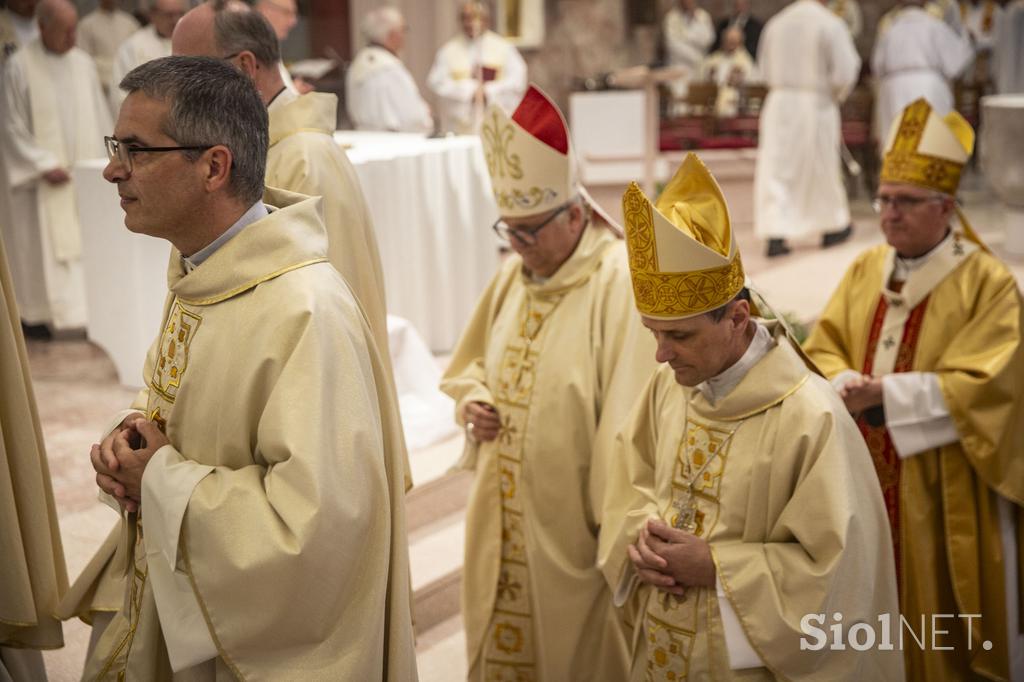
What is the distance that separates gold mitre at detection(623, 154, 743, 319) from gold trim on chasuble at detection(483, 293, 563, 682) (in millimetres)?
918

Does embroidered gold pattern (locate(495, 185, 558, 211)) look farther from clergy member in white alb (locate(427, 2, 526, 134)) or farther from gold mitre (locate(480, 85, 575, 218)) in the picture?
clergy member in white alb (locate(427, 2, 526, 134))

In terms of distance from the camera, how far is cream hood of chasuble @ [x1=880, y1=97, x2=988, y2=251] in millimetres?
3629

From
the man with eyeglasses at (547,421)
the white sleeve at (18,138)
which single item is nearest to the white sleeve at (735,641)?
the man with eyeglasses at (547,421)

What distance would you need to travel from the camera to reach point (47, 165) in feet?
24.0

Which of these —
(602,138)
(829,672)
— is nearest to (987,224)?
(602,138)

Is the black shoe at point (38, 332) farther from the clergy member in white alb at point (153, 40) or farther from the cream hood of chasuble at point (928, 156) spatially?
the cream hood of chasuble at point (928, 156)

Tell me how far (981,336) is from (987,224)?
894cm

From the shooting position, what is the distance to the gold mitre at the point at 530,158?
3.37 m

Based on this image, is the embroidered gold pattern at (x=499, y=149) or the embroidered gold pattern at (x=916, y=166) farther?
the embroidered gold pattern at (x=916, y=166)

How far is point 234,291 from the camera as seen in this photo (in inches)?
82.0

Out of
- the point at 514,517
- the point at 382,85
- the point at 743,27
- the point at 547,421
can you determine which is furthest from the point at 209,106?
the point at 743,27

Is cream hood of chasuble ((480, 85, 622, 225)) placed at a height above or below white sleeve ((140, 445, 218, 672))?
above

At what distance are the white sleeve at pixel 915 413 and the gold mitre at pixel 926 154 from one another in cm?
61

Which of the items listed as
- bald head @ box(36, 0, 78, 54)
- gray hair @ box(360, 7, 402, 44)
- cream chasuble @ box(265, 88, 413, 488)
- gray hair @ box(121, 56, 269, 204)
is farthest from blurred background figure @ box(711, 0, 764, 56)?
gray hair @ box(121, 56, 269, 204)
